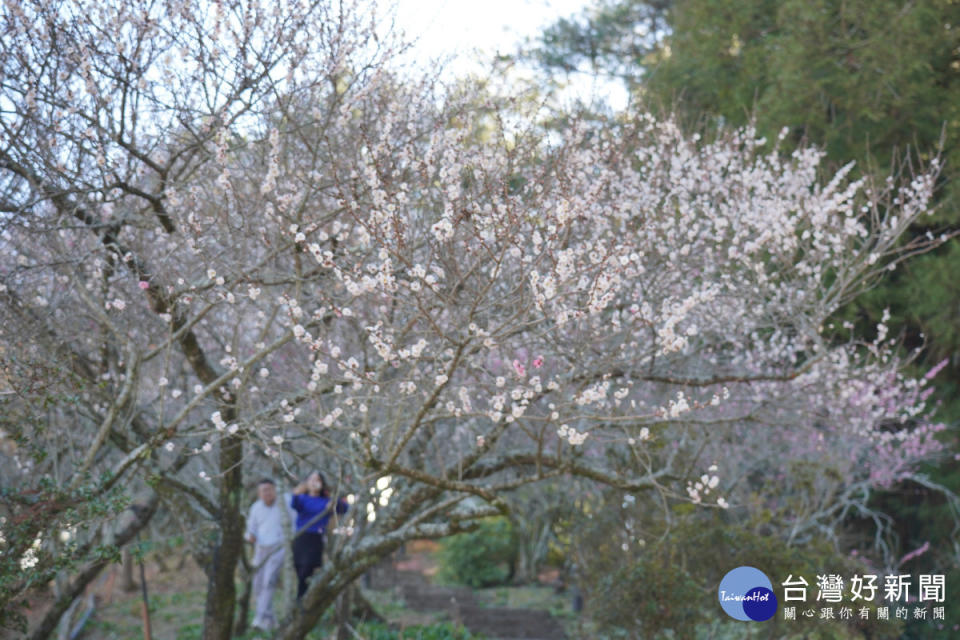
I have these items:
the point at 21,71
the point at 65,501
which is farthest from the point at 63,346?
the point at 21,71

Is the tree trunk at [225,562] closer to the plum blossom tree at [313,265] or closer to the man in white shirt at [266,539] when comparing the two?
the plum blossom tree at [313,265]

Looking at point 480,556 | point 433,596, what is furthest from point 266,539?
point 480,556

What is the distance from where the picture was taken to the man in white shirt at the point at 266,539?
703cm

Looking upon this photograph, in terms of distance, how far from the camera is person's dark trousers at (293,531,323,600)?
685 cm

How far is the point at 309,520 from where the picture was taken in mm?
6816

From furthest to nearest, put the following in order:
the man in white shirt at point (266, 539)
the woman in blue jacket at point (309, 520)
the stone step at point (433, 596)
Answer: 1. the stone step at point (433, 596)
2. the man in white shirt at point (266, 539)
3. the woman in blue jacket at point (309, 520)

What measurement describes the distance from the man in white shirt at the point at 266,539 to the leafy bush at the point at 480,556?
471cm

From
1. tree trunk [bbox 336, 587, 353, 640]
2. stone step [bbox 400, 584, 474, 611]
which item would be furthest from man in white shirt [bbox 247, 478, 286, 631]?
stone step [bbox 400, 584, 474, 611]

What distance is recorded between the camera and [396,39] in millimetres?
4488

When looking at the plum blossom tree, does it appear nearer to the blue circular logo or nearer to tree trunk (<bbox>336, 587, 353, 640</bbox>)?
the blue circular logo

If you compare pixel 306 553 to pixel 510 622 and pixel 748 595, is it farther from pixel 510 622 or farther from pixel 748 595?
pixel 748 595

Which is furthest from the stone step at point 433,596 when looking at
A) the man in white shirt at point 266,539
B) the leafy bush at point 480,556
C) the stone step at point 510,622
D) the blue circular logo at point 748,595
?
the blue circular logo at point 748,595

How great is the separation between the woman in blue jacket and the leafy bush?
16.2 ft

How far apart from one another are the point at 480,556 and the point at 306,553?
545cm
